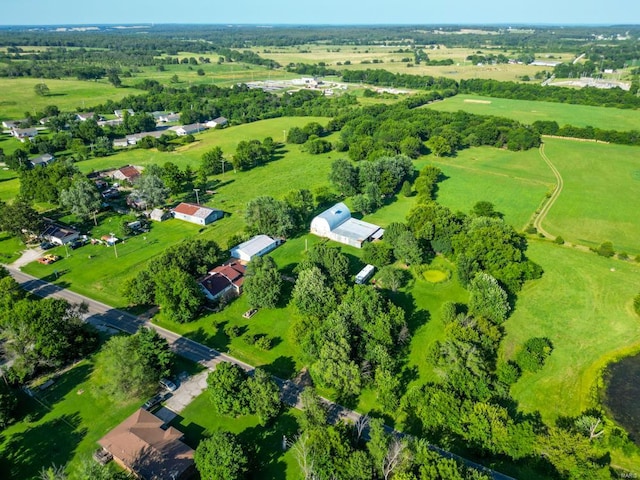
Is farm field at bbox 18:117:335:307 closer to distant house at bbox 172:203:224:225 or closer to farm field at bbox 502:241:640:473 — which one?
distant house at bbox 172:203:224:225

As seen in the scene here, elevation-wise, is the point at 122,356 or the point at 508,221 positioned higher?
the point at 122,356

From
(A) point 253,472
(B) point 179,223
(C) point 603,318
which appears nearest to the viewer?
(A) point 253,472

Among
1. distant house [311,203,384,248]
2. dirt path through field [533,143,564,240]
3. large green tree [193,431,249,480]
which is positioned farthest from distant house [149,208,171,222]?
dirt path through field [533,143,564,240]

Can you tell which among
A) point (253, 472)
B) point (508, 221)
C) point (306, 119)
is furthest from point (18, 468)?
point (306, 119)

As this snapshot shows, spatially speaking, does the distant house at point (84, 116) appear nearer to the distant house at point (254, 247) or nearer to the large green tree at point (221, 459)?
the distant house at point (254, 247)

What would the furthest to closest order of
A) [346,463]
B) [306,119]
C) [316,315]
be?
1. [306,119]
2. [316,315]
3. [346,463]

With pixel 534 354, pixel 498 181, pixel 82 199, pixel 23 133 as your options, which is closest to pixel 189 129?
pixel 23 133

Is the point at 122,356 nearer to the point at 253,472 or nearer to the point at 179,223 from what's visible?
the point at 253,472
